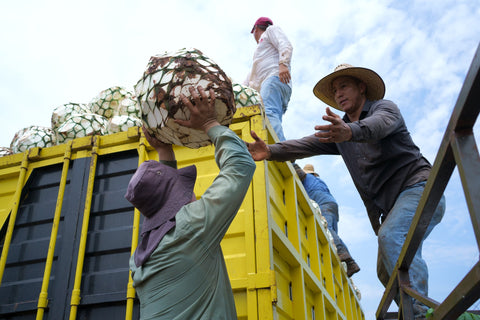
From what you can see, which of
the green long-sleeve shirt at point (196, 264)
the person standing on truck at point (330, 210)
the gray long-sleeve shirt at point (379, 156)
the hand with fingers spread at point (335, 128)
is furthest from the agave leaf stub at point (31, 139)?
the person standing on truck at point (330, 210)

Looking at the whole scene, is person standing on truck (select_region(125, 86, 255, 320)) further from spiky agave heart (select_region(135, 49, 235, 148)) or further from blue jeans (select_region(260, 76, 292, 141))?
blue jeans (select_region(260, 76, 292, 141))

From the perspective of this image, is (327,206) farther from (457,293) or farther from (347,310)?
(457,293)

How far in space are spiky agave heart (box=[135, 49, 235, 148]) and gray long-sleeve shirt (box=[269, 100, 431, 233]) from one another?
0.76 meters

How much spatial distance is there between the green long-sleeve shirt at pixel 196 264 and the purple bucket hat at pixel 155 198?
6cm

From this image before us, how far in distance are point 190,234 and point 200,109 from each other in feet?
1.68

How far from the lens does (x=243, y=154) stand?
66.3 inches

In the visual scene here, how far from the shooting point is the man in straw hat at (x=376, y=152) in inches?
83.6

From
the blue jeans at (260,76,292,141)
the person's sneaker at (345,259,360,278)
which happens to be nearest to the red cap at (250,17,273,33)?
the blue jeans at (260,76,292,141)

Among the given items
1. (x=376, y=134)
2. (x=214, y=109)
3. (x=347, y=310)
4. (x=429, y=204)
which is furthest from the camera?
(x=347, y=310)

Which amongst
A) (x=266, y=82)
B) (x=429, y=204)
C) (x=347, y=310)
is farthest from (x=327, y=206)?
(x=429, y=204)

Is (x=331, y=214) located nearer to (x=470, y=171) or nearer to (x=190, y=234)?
(x=190, y=234)

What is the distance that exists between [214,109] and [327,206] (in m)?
4.83

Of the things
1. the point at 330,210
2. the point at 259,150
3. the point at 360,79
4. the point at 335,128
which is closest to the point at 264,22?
the point at 330,210

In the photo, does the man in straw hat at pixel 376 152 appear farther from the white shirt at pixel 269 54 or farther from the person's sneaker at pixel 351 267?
A: the person's sneaker at pixel 351 267
